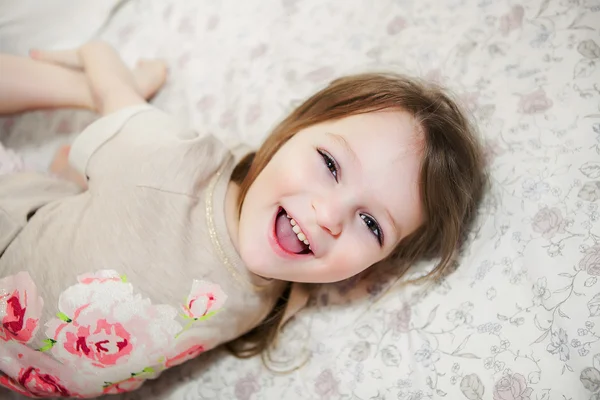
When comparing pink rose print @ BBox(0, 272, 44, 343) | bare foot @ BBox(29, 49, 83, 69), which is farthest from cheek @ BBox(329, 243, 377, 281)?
bare foot @ BBox(29, 49, 83, 69)

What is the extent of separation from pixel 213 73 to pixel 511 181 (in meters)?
0.72

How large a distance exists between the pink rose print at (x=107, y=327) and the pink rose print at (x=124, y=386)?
47mm

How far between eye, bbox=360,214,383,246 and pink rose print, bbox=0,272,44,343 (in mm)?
581

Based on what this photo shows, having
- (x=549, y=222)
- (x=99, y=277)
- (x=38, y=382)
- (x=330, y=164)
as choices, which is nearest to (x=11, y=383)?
(x=38, y=382)

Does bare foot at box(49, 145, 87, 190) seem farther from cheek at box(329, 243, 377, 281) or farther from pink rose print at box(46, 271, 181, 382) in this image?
cheek at box(329, 243, 377, 281)

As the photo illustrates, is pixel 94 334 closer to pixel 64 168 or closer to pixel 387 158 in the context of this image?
pixel 64 168

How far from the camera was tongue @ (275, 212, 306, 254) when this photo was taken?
3.23ft

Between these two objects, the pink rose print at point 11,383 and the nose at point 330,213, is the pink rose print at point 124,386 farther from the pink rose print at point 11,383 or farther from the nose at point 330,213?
the nose at point 330,213

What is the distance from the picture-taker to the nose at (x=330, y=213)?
89 cm

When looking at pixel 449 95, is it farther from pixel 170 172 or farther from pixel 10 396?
pixel 10 396

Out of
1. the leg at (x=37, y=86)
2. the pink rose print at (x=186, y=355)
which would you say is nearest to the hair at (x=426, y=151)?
the pink rose print at (x=186, y=355)

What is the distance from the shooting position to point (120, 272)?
962 mm

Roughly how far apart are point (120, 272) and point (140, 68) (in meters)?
0.58

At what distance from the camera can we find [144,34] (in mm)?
1386
